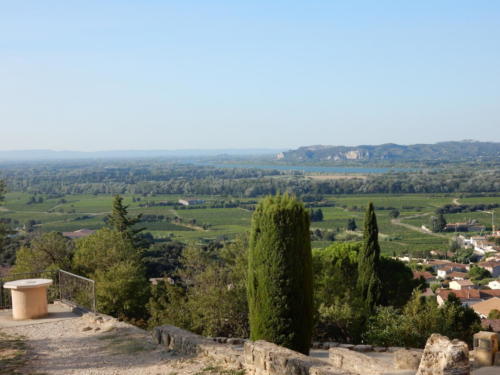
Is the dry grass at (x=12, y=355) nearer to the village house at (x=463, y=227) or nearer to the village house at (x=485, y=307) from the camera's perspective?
the village house at (x=485, y=307)

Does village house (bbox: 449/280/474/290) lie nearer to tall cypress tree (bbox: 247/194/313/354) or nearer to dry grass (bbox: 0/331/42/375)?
tall cypress tree (bbox: 247/194/313/354)

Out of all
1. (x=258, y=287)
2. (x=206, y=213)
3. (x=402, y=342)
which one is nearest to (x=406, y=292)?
(x=402, y=342)

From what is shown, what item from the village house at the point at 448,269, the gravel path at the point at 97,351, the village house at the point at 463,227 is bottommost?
the village house at the point at 448,269

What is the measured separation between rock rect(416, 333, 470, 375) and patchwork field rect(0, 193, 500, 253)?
152 feet

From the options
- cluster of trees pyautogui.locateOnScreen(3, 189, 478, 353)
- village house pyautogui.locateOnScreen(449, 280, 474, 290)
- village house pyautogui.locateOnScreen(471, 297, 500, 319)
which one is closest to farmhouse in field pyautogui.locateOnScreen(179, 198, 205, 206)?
village house pyautogui.locateOnScreen(449, 280, 474, 290)

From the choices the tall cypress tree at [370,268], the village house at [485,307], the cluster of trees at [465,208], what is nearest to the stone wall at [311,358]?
the tall cypress tree at [370,268]

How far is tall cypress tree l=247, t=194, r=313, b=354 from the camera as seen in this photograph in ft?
36.8

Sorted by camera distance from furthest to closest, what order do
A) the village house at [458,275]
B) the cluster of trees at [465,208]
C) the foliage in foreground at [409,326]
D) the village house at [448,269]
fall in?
the cluster of trees at [465,208] → the village house at [448,269] → the village house at [458,275] → the foliage in foreground at [409,326]

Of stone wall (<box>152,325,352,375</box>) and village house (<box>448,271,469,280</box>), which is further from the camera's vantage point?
village house (<box>448,271,469,280</box>)

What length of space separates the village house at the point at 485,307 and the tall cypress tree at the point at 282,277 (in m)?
26.2

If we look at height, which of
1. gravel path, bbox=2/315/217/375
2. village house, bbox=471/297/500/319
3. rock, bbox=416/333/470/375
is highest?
rock, bbox=416/333/470/375

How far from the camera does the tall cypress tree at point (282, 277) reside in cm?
1123

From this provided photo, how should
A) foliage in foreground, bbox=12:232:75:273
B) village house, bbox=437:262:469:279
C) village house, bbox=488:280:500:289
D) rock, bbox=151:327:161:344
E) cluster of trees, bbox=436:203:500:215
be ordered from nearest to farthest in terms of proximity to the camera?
rock, bbox=151:327:161:344 → foliage in foreground, bbox=12:232:75:273 → village house, bbox=488:280:500:289 → village house, bbox=437:262:469:279 → cluster of trees, bbox=436:203:500:215

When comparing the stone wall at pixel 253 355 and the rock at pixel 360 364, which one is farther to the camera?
the rock at pixel 360 364
